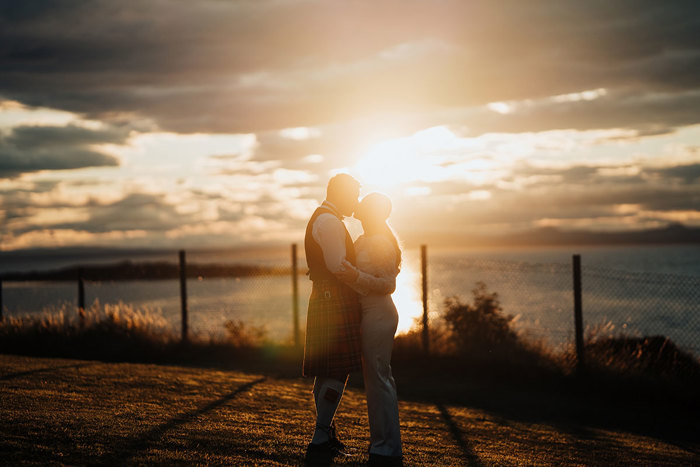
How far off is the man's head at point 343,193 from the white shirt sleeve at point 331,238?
168 mm

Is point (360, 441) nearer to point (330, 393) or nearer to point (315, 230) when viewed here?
point (330, 393)

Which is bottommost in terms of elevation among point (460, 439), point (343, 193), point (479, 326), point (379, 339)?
point (460, 439)

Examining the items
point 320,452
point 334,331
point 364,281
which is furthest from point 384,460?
point 364,281

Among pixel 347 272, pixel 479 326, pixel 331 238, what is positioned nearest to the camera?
pixel 347 272

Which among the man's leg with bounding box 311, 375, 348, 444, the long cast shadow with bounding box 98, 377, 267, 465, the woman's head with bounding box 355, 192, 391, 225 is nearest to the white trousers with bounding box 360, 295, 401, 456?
the man's leg with bounding box 311, 375, 348, 444

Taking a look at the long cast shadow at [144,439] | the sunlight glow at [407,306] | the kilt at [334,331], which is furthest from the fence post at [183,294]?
the kilt at [334,331]

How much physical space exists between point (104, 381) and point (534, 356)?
7.33 metres

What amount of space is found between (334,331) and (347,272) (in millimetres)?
560

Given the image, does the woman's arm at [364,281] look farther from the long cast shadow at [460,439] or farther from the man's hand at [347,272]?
the long cast shadow at [460,439]

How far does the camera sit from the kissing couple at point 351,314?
16.8 ft

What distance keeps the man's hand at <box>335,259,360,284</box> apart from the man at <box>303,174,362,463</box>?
19cm

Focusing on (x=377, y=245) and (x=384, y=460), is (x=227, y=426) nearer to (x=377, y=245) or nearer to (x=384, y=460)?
(x=384, y=460)

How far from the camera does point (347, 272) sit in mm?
A: 4945

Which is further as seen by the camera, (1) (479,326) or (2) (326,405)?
(1) (479,326)
